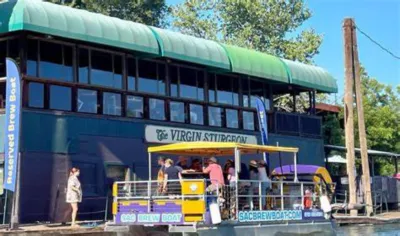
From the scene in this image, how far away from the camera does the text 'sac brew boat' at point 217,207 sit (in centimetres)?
1337

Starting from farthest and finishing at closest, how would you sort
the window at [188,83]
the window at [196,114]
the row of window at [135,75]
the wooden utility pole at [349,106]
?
the wooden utility pole at [349,106], the window at [196,114], the window at [188,83], the row of window at [135,75]

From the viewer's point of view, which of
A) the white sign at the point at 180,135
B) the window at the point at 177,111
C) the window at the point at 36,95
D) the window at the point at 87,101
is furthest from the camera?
the window at the point at 177,111

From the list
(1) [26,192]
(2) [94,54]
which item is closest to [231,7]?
(2) [94,54]

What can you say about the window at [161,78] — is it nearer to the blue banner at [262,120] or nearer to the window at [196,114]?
the window at [196,114]

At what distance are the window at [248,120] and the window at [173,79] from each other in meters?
4.16

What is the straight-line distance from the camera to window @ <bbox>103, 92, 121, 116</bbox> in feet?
70.3

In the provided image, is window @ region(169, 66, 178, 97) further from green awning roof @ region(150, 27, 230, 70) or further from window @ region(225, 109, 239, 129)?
window @ region(225, 109, 239, 129)

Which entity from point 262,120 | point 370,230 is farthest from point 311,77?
point 370,230

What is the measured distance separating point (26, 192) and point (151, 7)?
30.6 m

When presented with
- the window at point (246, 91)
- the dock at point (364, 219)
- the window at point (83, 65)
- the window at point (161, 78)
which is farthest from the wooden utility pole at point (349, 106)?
the window at point (83, 65)

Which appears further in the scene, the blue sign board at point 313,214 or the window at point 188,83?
the window at point 188,83

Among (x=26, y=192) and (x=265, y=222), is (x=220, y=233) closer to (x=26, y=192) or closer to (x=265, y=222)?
(x=265, y=222)

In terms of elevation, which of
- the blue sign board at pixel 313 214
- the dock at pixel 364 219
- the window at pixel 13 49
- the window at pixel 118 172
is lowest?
the dock at pixel 364 219

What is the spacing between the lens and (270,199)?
15.5 meters
